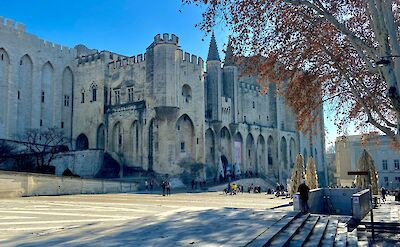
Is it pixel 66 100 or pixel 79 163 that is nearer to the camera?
pixel 79 163

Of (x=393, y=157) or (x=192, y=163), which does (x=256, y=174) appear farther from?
(x=393, y=157)

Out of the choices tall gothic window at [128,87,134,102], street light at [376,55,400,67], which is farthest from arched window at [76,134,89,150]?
street light at [376,55,400,67]

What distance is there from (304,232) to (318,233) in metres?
0.37

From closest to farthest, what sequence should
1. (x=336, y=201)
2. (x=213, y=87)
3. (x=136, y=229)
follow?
(x=136, y=229) < (x=336, y=201) < (x=213, y=87)

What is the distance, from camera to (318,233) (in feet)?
29.0

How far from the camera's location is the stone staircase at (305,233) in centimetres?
721

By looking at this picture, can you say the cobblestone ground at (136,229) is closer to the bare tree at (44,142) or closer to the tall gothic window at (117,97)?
the bare tree at (44,142)

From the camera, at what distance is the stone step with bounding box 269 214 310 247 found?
7047 mm

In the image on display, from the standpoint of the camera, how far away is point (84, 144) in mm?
43781

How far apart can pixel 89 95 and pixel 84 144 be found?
558cm

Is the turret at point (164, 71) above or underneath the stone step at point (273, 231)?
above

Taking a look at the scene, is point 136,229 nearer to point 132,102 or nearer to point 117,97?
point 132,102

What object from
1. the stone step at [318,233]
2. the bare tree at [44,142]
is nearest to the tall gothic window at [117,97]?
the bare tree at [44,142]

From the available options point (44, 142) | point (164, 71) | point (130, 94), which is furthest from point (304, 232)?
point (44, 142)
